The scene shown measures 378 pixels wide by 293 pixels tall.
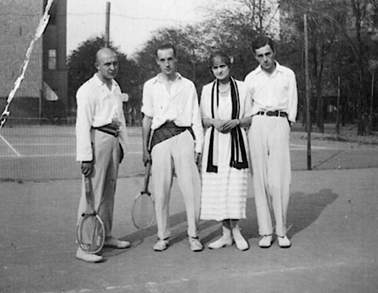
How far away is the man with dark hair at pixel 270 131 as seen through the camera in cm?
584

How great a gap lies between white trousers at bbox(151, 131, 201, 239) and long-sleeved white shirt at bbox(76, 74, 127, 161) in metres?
0.47

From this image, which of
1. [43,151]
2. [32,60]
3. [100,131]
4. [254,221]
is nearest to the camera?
[100,131]

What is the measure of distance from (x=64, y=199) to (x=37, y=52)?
51.9 ft

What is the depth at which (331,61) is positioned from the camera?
31656 millimetres

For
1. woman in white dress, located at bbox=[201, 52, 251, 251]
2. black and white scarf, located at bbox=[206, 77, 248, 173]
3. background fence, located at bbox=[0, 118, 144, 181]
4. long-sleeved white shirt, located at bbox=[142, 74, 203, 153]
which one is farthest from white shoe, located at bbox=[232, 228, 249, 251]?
background fence, located at bbox=[0, 118, 144, 181]

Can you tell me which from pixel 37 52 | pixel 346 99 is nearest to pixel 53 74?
pixel 37 52

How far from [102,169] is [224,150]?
1.25 meters

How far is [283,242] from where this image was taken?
580cm

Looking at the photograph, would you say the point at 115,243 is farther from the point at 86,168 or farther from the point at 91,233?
the point at 86,168

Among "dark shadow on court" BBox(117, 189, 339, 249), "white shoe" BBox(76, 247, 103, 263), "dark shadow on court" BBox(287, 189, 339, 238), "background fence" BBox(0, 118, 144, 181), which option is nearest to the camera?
"white shoe" BBox(76, 247, 103, 263)

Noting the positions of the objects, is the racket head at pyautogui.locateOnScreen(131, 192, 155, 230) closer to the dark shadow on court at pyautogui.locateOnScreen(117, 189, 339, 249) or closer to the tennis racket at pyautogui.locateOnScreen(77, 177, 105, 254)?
the dark shadow on court at pyautogui.locateOnScreen(117, 189, 339, 249)

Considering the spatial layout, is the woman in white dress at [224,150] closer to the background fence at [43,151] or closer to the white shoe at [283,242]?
the white shoe at [283,242]

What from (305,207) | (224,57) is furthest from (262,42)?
(305,207)

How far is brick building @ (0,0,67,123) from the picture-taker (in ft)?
46.4
